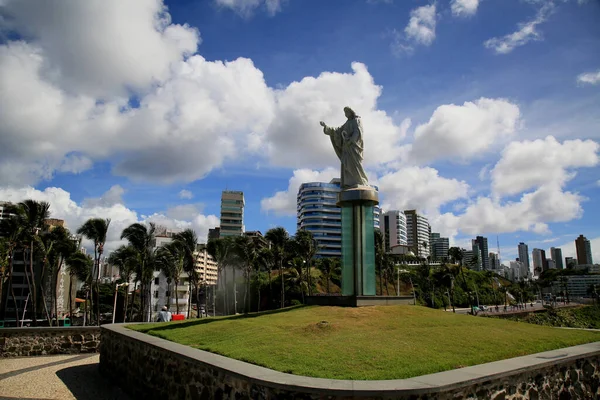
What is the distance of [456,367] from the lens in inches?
309

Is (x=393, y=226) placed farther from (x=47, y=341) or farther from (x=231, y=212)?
(x=47, y=341)

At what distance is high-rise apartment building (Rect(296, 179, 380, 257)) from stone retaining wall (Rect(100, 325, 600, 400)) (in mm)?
110473

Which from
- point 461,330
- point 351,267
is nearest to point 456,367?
point 461,330

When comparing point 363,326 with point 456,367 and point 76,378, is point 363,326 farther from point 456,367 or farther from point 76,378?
point 76,378

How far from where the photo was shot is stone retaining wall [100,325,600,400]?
20.5 ft

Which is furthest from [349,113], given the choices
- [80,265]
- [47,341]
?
[80,265]

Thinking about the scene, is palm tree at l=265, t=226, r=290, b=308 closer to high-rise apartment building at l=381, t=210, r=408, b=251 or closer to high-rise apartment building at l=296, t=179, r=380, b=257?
high-rise apartment building at l=296, t=179, r=380, b=257

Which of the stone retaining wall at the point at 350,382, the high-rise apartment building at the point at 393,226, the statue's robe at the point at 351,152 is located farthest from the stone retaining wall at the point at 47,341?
the high-rise apartment building at the point at 393,226

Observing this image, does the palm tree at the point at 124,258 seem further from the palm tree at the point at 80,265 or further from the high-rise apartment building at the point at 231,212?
the high-rise apartment building at the point at 231,212

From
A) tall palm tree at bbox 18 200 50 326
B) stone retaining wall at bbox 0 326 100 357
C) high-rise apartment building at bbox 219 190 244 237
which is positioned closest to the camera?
stone retaining wall at bbox 0 326 100 357

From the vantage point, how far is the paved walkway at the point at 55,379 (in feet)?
38.4

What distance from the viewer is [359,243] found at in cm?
1795

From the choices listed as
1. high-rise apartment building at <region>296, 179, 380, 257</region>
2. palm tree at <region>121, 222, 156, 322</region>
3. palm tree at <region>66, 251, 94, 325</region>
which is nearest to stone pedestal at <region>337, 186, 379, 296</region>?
palm tree at <region>121, 222, 156, 322</region>

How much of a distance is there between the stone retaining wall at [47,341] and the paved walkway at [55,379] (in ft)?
2.19
